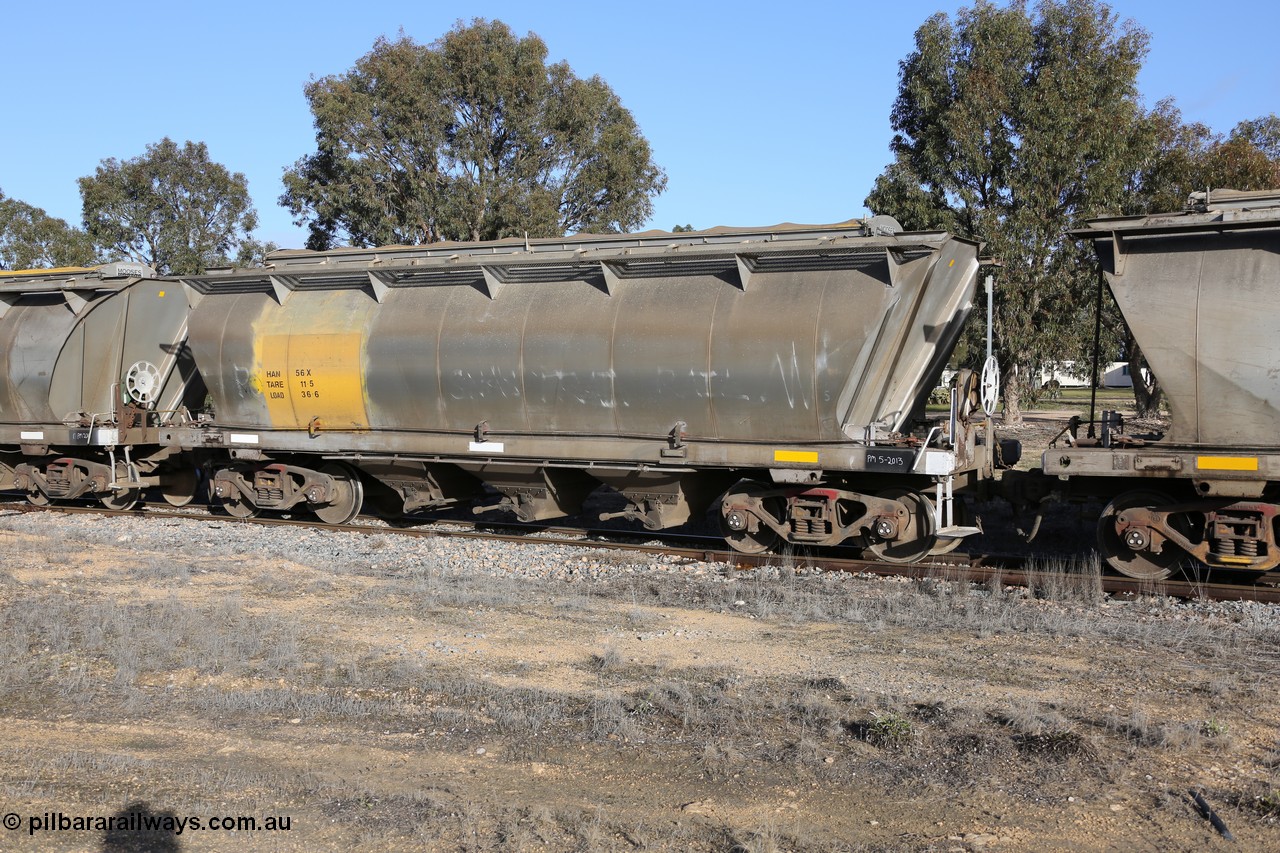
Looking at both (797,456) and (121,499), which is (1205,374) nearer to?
(797,456)

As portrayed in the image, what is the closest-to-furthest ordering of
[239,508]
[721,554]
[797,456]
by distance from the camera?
[797,456] < [721,554] < [239,508]

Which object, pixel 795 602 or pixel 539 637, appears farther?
pixel 795 602

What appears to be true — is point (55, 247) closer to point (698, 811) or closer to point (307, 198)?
point (307, 198)

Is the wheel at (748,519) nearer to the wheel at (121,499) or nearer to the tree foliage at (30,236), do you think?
the wheel at (121,499)

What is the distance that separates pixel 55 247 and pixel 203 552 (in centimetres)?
4805

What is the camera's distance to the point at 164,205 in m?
50.2

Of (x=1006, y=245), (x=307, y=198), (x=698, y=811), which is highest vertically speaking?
(x=307, y=198)

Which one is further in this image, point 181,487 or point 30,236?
point 30,236

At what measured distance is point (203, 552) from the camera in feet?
→ 47.1

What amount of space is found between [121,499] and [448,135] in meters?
21.2

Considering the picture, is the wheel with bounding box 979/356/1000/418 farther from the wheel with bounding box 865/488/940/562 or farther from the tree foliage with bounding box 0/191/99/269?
the tree foliage with bounding box 0/191/99/269

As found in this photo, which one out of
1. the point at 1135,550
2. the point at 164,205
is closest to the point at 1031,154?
the point at 1135,550

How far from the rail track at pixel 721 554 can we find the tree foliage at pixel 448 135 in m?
19.6

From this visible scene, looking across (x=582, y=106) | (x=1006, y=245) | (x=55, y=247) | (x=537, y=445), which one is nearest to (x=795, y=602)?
(x=537, y=445)
